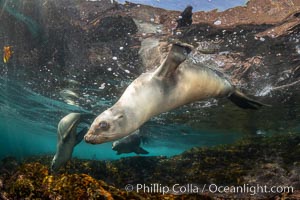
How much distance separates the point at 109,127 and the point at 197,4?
14.0ft

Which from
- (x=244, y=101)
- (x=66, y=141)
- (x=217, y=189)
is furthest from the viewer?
(x=66, y=141)

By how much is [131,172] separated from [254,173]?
10.4 feet

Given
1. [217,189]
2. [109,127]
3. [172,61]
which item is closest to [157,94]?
[172,61]

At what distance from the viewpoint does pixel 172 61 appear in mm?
4105

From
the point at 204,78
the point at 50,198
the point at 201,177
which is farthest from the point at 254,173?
the point at 50,198

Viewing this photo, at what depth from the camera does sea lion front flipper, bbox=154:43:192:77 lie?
13.3 ft

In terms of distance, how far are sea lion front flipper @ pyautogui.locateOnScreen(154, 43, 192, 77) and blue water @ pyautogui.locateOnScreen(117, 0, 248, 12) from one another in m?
2.53

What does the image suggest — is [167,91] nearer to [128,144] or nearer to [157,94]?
[157,94]

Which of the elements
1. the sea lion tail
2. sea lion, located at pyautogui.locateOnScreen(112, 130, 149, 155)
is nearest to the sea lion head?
the sea lion tail

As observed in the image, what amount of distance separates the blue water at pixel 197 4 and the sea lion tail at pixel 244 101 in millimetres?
2094

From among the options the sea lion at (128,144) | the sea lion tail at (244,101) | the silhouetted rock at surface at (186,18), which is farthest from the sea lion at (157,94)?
the sea lion at (128,144)

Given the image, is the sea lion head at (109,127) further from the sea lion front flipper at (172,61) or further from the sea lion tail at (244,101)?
the sea lion tail at (244,101)

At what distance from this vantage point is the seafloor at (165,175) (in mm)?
3271

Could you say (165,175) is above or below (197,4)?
below
